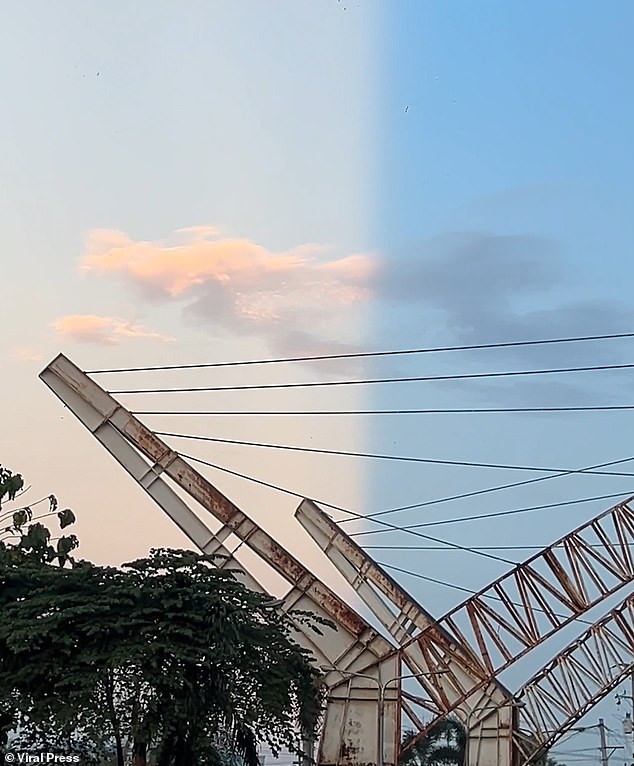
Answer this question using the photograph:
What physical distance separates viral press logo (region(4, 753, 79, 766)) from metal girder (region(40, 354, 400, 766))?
7.39 meters

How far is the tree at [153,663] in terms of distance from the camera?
31094mm

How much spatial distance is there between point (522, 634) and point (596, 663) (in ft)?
16.6

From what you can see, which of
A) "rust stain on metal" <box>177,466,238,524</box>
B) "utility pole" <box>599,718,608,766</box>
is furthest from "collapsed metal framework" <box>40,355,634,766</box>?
"utility pole" <box>599,718,608,766</box>

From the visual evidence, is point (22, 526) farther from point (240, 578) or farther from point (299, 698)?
point (299, 698)

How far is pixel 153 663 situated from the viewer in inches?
1221

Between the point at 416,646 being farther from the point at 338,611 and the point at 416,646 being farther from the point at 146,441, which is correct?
the point at 146,441

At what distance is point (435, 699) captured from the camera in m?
40.5

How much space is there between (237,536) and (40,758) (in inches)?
346

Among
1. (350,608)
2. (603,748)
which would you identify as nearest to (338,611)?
(350,608)

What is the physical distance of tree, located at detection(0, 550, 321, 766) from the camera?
31094 millimetres

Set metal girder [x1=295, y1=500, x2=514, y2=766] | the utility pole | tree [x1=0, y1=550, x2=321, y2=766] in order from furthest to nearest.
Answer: the utility pole
metal girder [x1=295, y1=500, x2=514, y2=766]
tree [x1=0, y1=550, x2=321, y2=766]

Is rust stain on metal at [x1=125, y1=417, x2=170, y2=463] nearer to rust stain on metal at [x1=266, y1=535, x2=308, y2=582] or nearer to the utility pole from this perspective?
rust stain on metal at [x1=266, y1=535, x2=308, y2=582]

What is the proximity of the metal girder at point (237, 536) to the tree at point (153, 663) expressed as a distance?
1.82 m

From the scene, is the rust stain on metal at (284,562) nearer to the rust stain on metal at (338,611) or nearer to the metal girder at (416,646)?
the rust stain on metal at (338,611)
